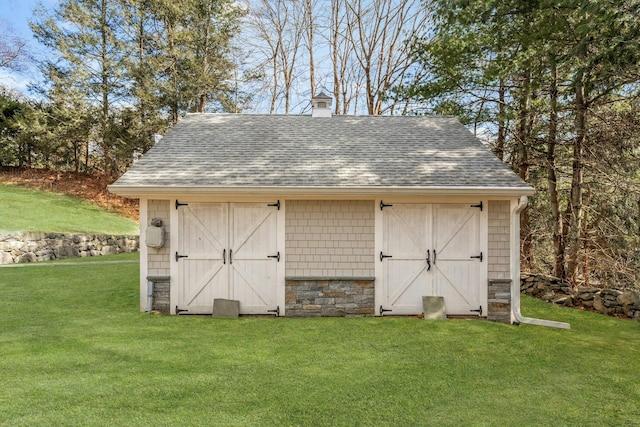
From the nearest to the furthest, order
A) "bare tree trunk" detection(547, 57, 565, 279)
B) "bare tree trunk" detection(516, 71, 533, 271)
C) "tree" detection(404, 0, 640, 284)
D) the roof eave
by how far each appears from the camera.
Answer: the roof eave, "tree" detection(404, 0, 640, 284), "bare tree trunk" detection(547, 57, 565, 279), "bare tree trunk" detection(516, 71, 533, 271)

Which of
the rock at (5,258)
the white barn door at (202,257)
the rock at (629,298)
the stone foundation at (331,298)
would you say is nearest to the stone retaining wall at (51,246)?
the rock at (5,258)

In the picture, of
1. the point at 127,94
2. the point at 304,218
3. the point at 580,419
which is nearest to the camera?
the point at 580,419

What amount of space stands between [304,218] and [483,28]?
6.78 meters

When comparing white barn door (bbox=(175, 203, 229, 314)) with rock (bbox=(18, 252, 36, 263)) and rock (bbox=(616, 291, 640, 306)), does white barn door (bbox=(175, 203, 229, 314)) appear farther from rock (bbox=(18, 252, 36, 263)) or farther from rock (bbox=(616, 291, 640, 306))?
rock (bbox=(18, 252, 36, 263))

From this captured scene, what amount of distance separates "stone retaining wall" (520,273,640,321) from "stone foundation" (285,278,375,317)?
424 cm

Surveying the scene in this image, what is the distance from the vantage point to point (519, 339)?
5121 mm

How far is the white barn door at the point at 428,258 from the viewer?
6098 mm

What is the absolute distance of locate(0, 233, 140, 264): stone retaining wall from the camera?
11680 mm

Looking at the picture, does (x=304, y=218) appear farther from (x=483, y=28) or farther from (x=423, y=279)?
(x=483, y=28)

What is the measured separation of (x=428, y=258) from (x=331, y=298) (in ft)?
5.59

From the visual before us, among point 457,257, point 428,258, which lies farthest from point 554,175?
point 428,258

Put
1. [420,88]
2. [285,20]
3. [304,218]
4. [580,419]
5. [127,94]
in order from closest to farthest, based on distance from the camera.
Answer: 1. [580,419]
2. [304,218]
3. [420,88]
4. [285,20]
5. [127,94]

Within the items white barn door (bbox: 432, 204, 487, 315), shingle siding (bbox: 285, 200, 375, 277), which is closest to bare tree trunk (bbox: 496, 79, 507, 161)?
white barn door (bbox: 432, 204, 487, 315)

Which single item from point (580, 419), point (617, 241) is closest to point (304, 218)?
point (580, 419)
